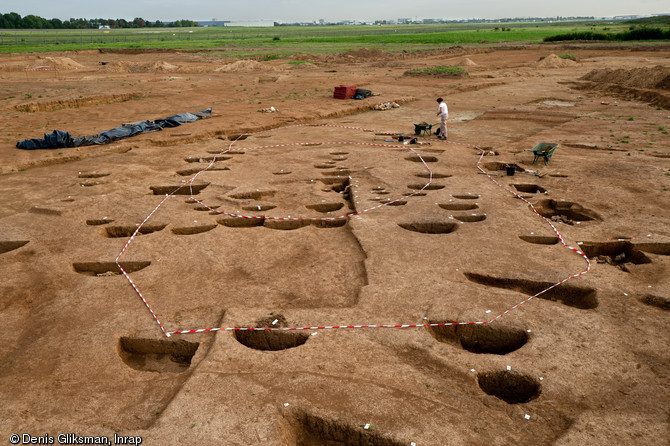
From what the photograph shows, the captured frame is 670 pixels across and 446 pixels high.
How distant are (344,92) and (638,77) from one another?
57.7 ft

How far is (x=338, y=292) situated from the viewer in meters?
7.20

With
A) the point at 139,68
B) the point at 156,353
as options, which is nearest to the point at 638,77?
the point at 156,353

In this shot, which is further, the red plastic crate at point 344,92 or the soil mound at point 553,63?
the soil mound at point 553,63

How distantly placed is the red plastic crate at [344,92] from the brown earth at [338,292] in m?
9.57

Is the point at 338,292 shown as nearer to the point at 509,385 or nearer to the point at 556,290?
the point at 509,385

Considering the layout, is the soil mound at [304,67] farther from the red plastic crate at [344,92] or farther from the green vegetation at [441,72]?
the red plastic crate at [344,92]

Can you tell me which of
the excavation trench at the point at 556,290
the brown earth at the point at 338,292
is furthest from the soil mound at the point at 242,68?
the excavation trench at the point at 556,290

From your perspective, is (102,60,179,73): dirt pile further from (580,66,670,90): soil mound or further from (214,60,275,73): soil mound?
(580,66,670,90): soil mound

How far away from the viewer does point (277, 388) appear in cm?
512

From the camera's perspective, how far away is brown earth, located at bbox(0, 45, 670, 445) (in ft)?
15.8

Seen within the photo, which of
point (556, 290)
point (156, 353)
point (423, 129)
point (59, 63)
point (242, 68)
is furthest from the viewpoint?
point (59, 63)

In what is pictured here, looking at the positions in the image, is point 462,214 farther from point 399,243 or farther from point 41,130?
point 41,130

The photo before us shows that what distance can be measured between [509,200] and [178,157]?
10076mm

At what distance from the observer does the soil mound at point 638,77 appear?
25559mm
